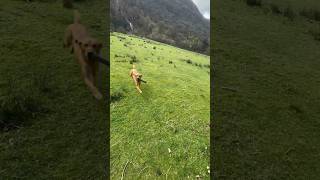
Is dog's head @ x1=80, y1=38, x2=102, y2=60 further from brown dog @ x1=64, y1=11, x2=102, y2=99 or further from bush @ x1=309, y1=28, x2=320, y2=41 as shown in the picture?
bush @ x1=309, y1=28, x2=320, y2=41

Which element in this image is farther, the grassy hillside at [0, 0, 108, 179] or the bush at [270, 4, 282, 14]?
the bush at [270, 4, 282, 14]

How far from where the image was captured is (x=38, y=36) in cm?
1377

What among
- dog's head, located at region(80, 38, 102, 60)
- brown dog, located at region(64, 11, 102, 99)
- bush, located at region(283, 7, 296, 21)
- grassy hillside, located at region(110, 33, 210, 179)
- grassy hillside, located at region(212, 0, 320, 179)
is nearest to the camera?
dog's head, located at region(80, 38, 102, 60)

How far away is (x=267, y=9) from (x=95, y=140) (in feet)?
54.3

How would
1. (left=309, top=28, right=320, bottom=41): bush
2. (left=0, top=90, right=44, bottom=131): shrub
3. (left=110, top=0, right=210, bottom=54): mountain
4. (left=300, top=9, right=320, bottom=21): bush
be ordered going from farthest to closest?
(left=110, top=0, right=210, bottom=54): mountain < (left=300, top=9, right=320, bottom=21): bush < (left=309, top=28, right=320, bottom=41): bush < (left=0, top=90, right=44, bottom=131): shrub

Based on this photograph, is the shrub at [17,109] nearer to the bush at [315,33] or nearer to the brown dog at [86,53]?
the brown dog at [86,53]

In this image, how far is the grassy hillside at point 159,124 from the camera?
9.11 m

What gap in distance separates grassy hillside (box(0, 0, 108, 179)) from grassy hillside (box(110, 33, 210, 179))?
1.51ft

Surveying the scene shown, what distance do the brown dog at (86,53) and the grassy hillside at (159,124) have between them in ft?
11.5

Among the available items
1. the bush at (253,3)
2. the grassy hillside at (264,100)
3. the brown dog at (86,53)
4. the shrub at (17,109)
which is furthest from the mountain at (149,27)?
the brown dog at (86,53)

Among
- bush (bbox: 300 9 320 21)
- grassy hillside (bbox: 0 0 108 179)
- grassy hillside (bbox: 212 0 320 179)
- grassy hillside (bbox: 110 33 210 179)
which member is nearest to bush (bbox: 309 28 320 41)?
grassy hillside (bbox: 212 0 320 179)

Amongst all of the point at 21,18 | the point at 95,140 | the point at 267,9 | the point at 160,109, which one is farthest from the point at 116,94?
the point at 267,9

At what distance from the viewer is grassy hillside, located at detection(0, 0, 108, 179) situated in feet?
27.7

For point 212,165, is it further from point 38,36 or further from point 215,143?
point 38,36
